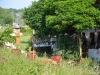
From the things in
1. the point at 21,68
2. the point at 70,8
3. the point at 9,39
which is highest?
the point at 70,8

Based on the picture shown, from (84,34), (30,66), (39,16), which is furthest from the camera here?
(84,34)

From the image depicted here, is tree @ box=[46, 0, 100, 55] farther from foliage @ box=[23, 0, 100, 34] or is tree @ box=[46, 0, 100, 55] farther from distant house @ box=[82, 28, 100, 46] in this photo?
distant house @ box=[82, 28, 100, 46]

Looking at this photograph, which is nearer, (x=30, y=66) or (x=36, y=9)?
(x=30, y=66)

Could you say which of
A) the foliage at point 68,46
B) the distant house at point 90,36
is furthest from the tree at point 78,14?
the distant house at point 90,36

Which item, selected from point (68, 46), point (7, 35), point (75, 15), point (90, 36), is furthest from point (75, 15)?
point (90, 36)

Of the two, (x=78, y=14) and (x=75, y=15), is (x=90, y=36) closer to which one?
(x=78, y=14)

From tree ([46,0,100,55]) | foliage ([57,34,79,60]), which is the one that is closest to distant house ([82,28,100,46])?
foliage ([57,34,79,60])

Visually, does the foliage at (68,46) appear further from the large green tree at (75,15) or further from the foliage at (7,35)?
the foliage at (7,35)

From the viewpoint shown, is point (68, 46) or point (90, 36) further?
point (90, 36)

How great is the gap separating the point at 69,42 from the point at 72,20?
3.60 metres

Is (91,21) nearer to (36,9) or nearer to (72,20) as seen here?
(72,20)

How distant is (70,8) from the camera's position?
56.7 feet

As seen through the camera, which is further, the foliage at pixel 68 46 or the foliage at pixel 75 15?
the foliage at pixel 68 46

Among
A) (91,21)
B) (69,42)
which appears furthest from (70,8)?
(69,42)
